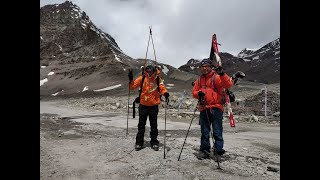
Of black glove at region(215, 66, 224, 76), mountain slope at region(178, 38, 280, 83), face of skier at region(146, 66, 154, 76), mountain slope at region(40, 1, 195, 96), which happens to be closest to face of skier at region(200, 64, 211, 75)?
black glove at region(215, 66, 224, 76)

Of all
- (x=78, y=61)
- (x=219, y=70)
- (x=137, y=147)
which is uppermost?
(x=78, y=61)

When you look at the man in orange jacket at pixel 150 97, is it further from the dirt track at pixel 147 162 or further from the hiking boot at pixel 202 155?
the hiking boot at pixel 202 155

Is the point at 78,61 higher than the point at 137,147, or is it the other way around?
the point at 78,61

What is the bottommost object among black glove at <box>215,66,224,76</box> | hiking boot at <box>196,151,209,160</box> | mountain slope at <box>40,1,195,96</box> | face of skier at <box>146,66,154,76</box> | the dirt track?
the dirt track

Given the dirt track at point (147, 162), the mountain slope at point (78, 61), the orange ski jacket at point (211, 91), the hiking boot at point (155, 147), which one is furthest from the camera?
the mountain slope at point (78, 61)

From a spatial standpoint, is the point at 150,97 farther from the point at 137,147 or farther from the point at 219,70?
the point at 219,70

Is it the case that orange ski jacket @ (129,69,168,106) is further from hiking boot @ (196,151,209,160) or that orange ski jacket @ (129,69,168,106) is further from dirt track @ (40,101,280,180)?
hiking boot @ (196,151,209,160)

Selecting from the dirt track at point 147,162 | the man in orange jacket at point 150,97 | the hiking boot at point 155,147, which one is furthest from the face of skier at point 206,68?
the hiking boot at point 155,147

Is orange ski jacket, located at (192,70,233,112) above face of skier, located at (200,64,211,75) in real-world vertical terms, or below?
below

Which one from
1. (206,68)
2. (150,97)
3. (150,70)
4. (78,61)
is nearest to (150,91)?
(150,97)

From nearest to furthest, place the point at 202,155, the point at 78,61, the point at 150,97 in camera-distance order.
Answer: the point at 202,155 → the point at 150,97 → the point at 78,61

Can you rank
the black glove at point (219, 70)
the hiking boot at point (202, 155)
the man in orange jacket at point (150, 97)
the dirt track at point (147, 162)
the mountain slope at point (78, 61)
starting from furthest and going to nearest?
the mountain slope at point (78, 61), the man in orange jacket at point (150, 97), the hiking boot at point (202, 155), the black glove at point (219, 70), the dirt track at point (147, 162)

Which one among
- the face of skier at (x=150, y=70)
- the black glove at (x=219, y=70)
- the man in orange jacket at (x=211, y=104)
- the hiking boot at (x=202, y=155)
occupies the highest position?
the face of skier at (x=150, y=70)
